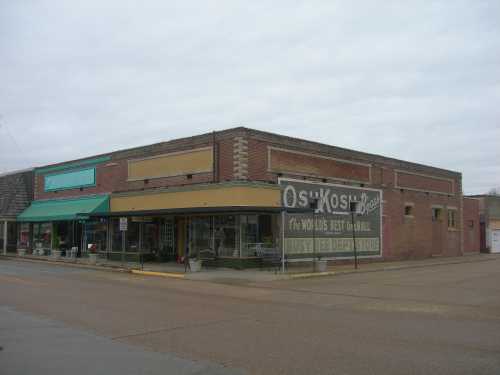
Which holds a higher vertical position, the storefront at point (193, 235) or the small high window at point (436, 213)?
the small high window at point (436, 213)

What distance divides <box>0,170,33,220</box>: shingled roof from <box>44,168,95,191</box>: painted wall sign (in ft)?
9.63

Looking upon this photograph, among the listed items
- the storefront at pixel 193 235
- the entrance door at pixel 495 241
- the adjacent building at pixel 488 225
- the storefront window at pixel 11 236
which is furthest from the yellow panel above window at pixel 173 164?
the entrance door at pixel 495 241

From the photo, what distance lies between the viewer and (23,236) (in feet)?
141

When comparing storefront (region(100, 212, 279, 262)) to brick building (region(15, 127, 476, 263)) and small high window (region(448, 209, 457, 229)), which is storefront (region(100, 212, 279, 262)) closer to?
brick building (region(15, 127, 476, 263))

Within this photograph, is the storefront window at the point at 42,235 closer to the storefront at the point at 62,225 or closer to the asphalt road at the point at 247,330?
the storefront at the point at 62,225

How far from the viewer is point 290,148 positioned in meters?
28.9

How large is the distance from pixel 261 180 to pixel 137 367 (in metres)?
19.7

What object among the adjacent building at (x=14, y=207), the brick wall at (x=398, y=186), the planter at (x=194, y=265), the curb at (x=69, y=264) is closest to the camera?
the planter at (x=194, y=265)

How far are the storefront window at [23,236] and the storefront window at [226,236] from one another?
21231 millimetres

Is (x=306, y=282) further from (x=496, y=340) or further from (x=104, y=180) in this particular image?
(x=104, y=180)

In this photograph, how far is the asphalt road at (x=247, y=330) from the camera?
25.3 ft

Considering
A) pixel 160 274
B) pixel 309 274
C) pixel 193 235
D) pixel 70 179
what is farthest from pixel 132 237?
pixel 309 274

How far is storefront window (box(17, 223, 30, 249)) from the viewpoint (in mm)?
42188

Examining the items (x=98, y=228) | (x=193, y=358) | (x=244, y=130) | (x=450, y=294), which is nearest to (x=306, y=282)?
(x=450, y=294)
